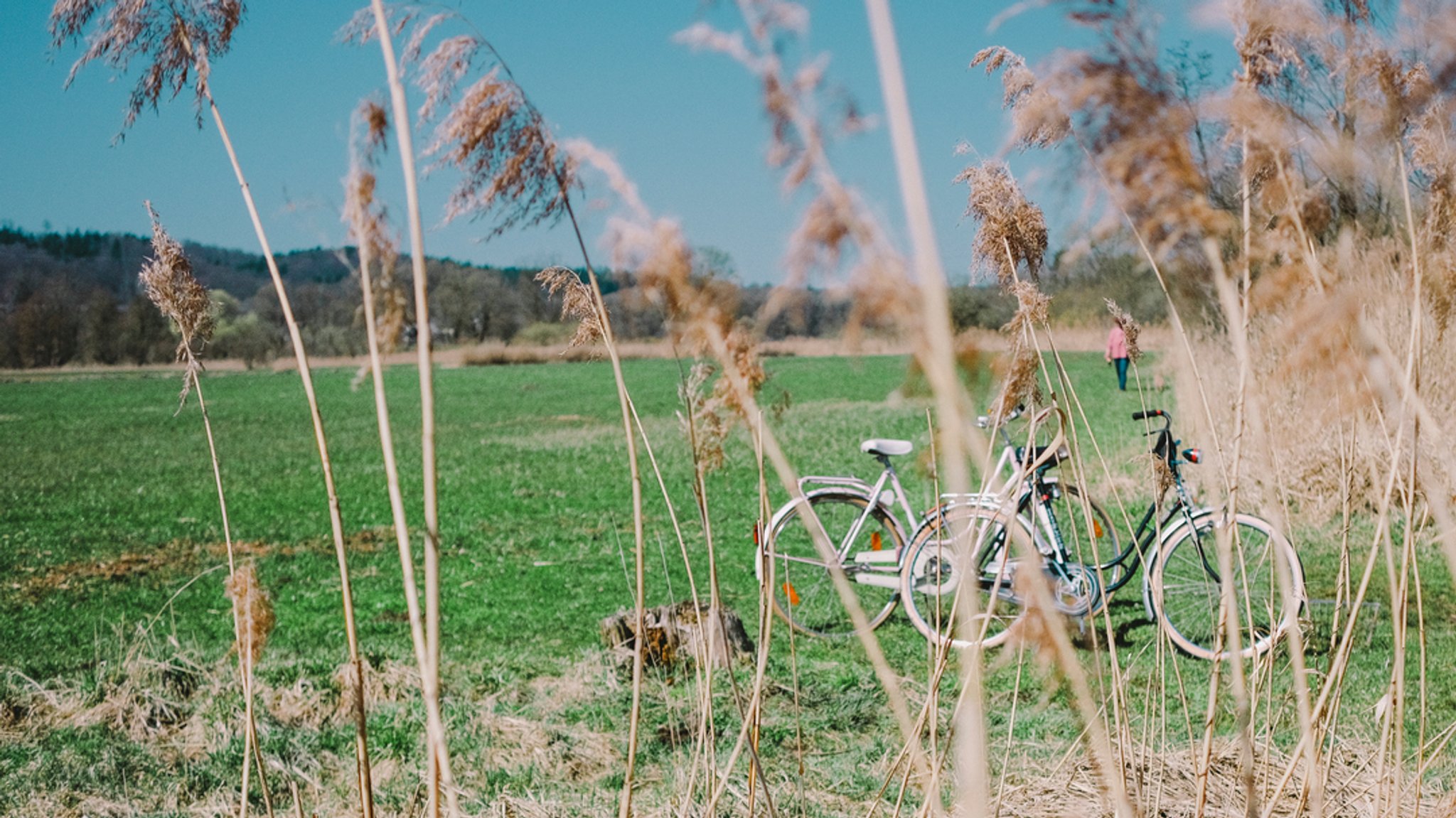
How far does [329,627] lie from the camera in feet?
18.6

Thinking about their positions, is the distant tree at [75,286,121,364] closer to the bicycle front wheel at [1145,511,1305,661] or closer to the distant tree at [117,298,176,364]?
the distant tree at [117,298,176,364]

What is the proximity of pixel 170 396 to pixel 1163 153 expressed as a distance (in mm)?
33350

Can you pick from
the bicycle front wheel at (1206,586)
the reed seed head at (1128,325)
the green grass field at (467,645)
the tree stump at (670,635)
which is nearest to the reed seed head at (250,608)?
the green grass field at (467,645)

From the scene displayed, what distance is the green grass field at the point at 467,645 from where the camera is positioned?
3498 millimetres

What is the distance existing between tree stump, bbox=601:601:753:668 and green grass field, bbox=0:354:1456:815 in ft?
0.41

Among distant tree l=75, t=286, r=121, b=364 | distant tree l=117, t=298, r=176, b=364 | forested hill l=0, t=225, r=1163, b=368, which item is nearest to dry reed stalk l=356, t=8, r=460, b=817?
forested hill l=0, t=225, r=1163, b=368

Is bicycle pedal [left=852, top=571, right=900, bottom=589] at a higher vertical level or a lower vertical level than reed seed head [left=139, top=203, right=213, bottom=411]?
lower

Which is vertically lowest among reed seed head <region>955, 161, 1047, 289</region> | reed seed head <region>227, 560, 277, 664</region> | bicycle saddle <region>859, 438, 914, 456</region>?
bicycle saddle <region>859, 438, 914, 456</region>

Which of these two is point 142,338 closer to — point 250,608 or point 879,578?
point 879,578

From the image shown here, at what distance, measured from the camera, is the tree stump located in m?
4.26

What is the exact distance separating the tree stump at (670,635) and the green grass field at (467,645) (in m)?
0.12

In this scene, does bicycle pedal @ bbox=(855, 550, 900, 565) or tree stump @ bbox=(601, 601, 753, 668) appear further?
bicycle pedal @ bbox=(855, 550, 900, 565)

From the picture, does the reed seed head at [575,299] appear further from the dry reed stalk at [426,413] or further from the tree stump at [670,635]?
the tree stump at [670,635]

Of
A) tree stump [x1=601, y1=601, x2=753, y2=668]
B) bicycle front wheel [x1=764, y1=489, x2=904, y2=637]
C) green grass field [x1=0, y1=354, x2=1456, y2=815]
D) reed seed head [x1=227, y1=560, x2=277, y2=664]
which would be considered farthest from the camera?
bicycle front wheel [x1=764, y1=489, x2=904, y2=637]
